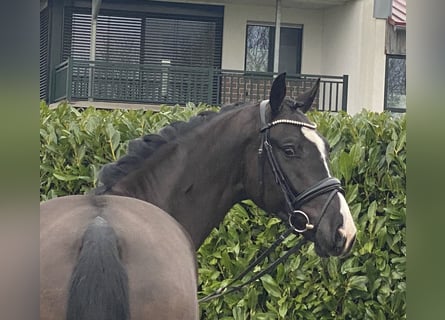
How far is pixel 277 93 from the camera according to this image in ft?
11.5

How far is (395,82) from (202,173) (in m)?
14.6

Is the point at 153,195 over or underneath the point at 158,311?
over

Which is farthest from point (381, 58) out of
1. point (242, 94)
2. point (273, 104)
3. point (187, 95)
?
point (273, 104)

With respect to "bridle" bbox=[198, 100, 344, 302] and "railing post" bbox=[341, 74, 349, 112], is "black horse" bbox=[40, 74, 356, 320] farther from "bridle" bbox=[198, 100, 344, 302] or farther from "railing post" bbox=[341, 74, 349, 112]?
"railing post" bbox=[341, 74, 349, 112]

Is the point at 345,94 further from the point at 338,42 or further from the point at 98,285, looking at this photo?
the point at 98,285

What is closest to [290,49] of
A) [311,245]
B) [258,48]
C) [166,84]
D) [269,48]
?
[269,48]

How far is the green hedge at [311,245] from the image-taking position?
4992 mm

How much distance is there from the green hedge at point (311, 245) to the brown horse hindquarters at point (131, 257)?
231cm

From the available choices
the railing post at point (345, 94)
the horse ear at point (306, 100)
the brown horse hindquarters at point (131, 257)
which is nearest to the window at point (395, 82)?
the railing post at point (345, 94)

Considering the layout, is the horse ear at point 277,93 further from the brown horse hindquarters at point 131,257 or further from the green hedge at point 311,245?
the green hedge at point 311,245

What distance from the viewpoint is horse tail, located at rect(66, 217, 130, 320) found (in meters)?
2.22

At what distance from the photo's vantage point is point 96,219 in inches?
96.5
